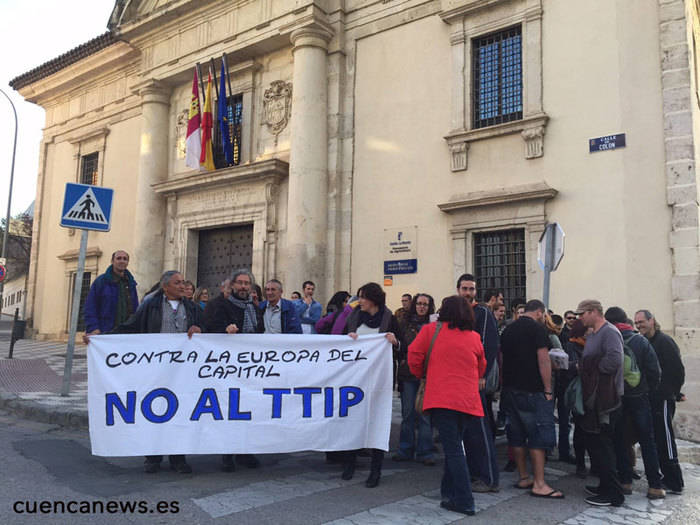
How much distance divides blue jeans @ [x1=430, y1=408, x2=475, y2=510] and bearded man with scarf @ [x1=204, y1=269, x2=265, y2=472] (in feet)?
6.45

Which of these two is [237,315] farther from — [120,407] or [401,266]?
[401,266]

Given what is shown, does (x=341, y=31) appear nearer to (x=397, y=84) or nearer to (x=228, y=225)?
(x=397, y=84)

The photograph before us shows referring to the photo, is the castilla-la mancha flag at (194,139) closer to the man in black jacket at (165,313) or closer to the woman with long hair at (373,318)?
the man in black jacket at (165,313)

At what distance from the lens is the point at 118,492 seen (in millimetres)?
4816

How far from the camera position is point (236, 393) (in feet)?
18.3

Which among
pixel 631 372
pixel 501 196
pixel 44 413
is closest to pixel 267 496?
pixel 631 372

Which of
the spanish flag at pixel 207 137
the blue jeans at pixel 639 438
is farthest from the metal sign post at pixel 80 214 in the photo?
the spanish flag at pixel 207 137

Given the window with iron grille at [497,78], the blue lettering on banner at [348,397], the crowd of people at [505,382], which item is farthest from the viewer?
the window with iron grille at [497,78]

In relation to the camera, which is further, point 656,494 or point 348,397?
point 348,397

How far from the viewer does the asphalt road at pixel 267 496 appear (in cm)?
432

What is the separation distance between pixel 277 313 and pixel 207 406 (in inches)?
50.4

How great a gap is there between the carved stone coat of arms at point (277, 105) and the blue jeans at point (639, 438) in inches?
476

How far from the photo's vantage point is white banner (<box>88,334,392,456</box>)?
17.7 ft

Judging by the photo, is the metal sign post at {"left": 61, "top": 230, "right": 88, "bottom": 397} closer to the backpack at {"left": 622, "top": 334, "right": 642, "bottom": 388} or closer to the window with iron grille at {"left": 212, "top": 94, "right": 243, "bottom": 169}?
the backpack at {"left": 622, "top": 334, "right": 642, "bottom": 388}
